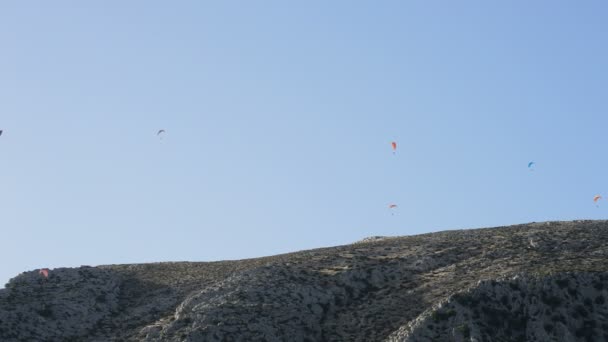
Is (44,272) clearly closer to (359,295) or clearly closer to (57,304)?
(57,304)

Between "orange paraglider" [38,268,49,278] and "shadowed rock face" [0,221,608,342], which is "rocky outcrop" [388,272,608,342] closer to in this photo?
"shadowed rock face" [0,221,608,342]

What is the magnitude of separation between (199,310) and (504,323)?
59.7ft

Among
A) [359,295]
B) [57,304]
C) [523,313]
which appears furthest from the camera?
[57,304]

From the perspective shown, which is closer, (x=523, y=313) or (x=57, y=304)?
(x=523, y=313)

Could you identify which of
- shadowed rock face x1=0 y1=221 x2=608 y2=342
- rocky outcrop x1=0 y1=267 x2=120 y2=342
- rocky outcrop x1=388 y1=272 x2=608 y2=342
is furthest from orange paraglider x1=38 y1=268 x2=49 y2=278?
rocky outcrop x1=388 y1=272 x2=608 y2=342

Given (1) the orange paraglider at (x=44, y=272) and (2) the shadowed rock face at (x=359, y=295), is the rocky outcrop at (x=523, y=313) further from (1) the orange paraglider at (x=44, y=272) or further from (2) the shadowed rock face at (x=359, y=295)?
(1) the orange paraglider at (x=44, y=272)

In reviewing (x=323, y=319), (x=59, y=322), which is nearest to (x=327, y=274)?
(x=323, y=319)

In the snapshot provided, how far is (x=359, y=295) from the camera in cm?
5581

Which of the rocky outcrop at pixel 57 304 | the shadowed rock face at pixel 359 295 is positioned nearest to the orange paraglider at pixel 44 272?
the rocky outcrop at pixel 57 304

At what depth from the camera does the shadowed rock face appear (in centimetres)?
4872

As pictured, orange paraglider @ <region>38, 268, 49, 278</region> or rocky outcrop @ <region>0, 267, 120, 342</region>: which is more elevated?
orange paraglider @ <region>38, 268, 49, 278</region>

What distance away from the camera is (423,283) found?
55.7 meters

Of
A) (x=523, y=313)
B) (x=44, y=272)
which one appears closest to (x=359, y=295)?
(x=523, y=313)

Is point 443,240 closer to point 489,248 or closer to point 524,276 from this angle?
point 489,248
